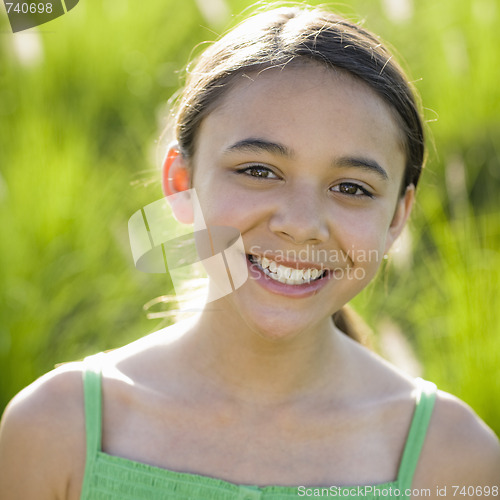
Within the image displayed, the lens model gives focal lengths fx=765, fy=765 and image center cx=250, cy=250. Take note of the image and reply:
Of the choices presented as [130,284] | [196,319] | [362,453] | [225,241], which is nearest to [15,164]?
[130,284]

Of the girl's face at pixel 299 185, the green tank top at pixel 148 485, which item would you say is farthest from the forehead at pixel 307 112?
the green tank top at pixel 148 485

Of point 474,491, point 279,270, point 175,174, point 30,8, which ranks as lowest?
point 474,491

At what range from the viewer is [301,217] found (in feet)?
5.00

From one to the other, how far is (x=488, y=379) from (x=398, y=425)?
75 centimetres

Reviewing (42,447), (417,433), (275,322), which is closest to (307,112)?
(275,322)

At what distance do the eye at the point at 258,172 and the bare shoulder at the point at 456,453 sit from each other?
69 cm

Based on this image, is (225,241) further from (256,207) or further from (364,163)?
(364,163)

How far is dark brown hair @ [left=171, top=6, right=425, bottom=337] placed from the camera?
1.65 meters

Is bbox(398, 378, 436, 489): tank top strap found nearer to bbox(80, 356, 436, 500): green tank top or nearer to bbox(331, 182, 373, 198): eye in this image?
bbox(80, 356, 436, 500): green tank top

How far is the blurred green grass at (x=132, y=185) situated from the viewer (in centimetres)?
258

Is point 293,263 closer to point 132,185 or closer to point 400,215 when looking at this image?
point 400,215

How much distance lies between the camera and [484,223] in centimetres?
296

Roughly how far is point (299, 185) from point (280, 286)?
22 centimetres

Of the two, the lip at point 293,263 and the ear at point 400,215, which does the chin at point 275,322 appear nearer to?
the lip at point 293,263
